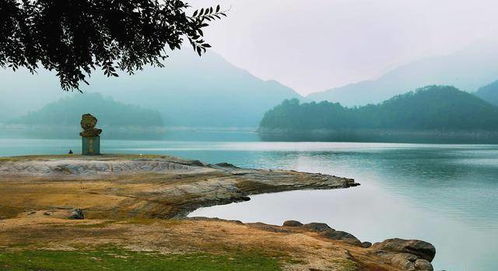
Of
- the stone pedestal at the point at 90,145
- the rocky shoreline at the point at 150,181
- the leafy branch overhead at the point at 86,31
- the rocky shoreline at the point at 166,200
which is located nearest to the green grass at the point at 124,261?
the rocky shoreline at the point at 166,200

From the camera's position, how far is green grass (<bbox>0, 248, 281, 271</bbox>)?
65.2 feet

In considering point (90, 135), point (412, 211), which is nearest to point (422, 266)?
point (412, 211)

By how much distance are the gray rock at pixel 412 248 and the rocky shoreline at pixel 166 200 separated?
0.07 m

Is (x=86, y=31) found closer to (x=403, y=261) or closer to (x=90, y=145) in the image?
(x=403, y=261)

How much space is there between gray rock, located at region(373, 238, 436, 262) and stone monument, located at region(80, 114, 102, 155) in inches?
2109

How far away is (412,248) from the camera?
104 ft

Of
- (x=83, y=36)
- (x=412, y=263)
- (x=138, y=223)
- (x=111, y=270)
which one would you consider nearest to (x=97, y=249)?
(x=111, y=270)

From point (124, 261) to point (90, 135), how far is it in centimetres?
5625

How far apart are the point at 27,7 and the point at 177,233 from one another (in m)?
16.3

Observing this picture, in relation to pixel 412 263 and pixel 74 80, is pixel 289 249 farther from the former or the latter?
pixel 74 80

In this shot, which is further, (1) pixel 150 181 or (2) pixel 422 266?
(1) pixel 150 181

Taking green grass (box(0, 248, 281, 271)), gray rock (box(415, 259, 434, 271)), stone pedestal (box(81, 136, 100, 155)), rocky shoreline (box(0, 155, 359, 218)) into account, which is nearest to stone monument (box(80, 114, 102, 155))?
stone pedestal (box(81, 136, 100, 155))

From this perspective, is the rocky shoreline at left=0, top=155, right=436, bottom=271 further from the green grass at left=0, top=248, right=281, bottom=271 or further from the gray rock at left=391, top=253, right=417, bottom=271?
the green grass at left=0, top=248, right=281, bottom=271

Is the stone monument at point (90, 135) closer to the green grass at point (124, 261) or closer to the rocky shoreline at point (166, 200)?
the rocky shoreline at point (166, 200)
